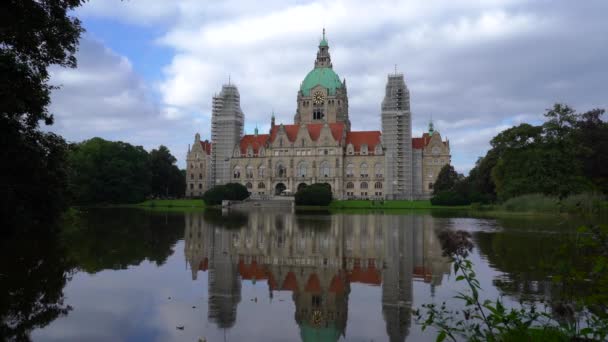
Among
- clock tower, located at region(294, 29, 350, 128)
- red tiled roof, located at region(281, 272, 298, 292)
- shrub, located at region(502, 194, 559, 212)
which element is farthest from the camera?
clock tower, located at region(294, 29, 350, 128)

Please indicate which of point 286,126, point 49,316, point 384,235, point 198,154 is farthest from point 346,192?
point 49,316

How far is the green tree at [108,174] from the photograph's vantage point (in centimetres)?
7426

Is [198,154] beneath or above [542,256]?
above

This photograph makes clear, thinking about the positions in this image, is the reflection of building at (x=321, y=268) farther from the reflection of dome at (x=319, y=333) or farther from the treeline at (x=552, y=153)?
the treeline at (x=552, y=153)

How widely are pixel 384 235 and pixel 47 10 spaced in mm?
18250

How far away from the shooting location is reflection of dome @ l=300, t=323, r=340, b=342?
842cm

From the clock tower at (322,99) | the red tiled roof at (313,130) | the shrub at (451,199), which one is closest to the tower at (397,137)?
the red tiled roof at (313,130)

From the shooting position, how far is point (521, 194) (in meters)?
50.9

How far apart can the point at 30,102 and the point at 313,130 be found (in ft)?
274

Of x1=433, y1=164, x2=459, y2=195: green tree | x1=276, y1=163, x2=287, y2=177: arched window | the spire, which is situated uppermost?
the spire

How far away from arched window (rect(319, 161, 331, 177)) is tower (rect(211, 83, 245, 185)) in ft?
61.3

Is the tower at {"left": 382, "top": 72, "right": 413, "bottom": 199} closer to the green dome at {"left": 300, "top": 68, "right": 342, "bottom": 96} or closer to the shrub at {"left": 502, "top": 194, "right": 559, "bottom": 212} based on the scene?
the green dome at {"left": 300, "top": 68, "right": 342, "bottom": 96}

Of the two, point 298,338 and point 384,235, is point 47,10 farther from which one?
point 384,235

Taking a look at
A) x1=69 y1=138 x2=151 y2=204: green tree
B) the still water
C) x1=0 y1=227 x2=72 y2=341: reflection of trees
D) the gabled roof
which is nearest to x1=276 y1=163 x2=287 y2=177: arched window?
x1=69 y1=138 x2=151 y2=204: green tree
